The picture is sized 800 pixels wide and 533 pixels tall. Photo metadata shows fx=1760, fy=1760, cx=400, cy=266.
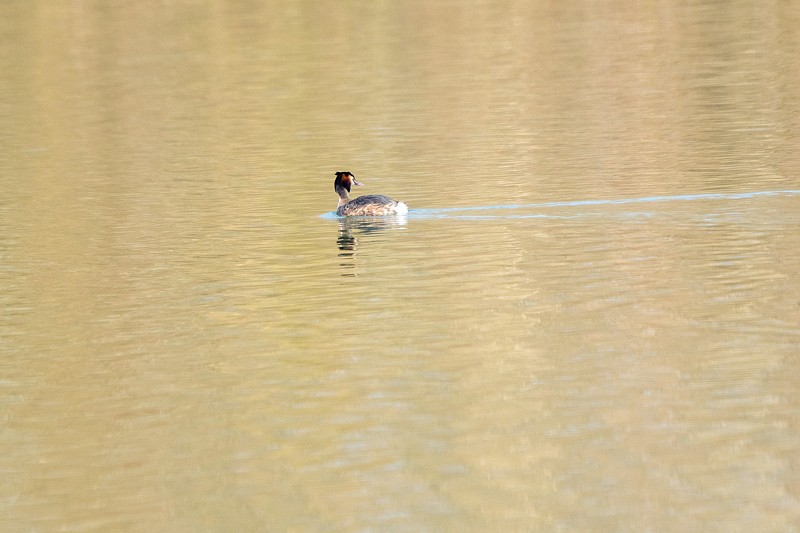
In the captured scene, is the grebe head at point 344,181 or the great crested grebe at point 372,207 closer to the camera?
the great crested grebe at point 372,207

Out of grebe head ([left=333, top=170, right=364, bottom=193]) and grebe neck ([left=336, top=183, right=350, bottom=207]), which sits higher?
grebe head ([left=333, top=170, right=364, bottom=193])

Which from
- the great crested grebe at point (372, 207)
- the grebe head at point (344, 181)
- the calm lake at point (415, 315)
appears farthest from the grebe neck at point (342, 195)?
the calm lake at point (415, 315)

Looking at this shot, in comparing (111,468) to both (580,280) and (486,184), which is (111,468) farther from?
(486,184)

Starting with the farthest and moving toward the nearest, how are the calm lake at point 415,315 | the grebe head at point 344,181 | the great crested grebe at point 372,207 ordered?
the grebe head at point 344,181, the great crested grebe at point 372,207, the calm lake at point 415,315

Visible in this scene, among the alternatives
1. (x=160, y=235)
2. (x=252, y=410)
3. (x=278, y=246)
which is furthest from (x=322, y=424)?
(x=160, y=235)

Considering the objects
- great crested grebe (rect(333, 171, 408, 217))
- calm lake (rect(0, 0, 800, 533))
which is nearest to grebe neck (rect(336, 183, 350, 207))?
great crested grebe (rect(333, 171, 408, 217))

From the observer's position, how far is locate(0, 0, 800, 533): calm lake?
472 inches

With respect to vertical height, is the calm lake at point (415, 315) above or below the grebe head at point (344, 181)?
below

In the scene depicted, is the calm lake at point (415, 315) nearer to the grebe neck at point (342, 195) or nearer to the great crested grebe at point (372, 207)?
the great crested grebe at point (372, 207)

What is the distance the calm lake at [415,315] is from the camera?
39.4 feet

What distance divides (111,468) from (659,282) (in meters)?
7.69

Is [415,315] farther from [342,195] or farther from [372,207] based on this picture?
[342,195]

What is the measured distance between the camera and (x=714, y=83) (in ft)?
136

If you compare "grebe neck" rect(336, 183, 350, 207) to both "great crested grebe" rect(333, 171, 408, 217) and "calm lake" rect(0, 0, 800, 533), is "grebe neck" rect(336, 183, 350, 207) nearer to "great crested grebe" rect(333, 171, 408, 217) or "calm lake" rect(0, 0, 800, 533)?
"great crested grebe" rect(333, 171, 408, 217)
